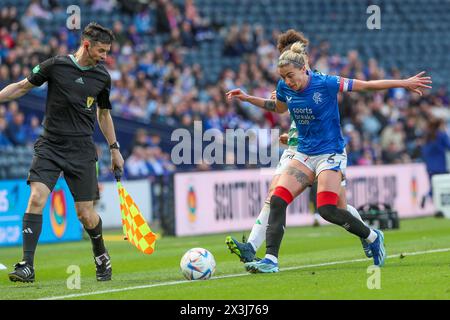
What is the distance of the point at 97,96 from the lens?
10117 mm

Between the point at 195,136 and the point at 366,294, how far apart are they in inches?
550

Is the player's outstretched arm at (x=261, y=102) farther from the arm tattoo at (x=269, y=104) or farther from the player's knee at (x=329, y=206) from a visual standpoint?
the player's knee at (x=329, y=206)

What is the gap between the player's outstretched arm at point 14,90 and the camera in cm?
969

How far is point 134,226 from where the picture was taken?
1071 centimetres

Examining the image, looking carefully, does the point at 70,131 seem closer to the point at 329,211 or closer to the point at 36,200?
the point at 36,200

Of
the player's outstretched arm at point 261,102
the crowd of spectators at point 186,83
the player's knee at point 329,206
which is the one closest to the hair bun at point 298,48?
the player's outstretched arm at point 261,102

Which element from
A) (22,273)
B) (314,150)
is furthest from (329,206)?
(22,273)

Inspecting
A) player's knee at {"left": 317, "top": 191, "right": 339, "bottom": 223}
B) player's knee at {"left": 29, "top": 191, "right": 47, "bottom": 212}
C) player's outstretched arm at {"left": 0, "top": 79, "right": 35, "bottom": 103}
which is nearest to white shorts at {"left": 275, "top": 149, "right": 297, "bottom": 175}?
player's knee at {"left": 317, "top": 191, "right": 339, "bottom": 223}

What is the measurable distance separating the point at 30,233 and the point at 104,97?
1519 millimetres

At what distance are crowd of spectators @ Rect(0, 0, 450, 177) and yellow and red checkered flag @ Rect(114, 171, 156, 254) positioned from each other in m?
9.89
